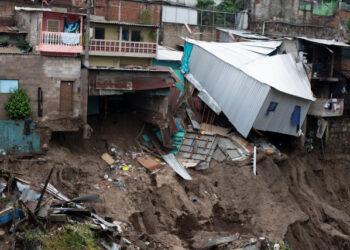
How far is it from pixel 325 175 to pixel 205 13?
15.6m

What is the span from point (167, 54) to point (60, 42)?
30.5 ft

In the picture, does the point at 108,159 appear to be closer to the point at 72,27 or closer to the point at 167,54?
the point at 72,27

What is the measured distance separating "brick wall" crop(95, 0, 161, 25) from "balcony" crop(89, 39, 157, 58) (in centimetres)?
491

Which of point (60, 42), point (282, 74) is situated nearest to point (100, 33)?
point (60, 42)

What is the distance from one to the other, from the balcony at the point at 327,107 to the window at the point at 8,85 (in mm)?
16172

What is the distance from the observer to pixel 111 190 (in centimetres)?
2003

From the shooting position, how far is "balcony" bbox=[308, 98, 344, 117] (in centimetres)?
2703

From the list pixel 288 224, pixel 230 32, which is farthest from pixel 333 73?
pixel 288 224

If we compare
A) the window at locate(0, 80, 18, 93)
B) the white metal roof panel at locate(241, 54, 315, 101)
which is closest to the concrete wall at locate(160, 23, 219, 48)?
the white metal roof panel at locate(241, 54, 315, 101)

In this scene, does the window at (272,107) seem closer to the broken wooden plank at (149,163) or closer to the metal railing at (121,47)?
the broken wooden plank at (149,163)

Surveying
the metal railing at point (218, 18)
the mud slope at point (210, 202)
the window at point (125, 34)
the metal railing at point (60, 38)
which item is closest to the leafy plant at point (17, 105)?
the mud slope at point (210, 202)

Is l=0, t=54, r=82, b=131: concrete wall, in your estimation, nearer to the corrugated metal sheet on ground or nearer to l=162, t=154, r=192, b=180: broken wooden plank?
l=162, t=154, r=192, b=180: broken wooden plank

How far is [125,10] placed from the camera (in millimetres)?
31266

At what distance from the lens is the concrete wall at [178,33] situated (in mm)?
33000
